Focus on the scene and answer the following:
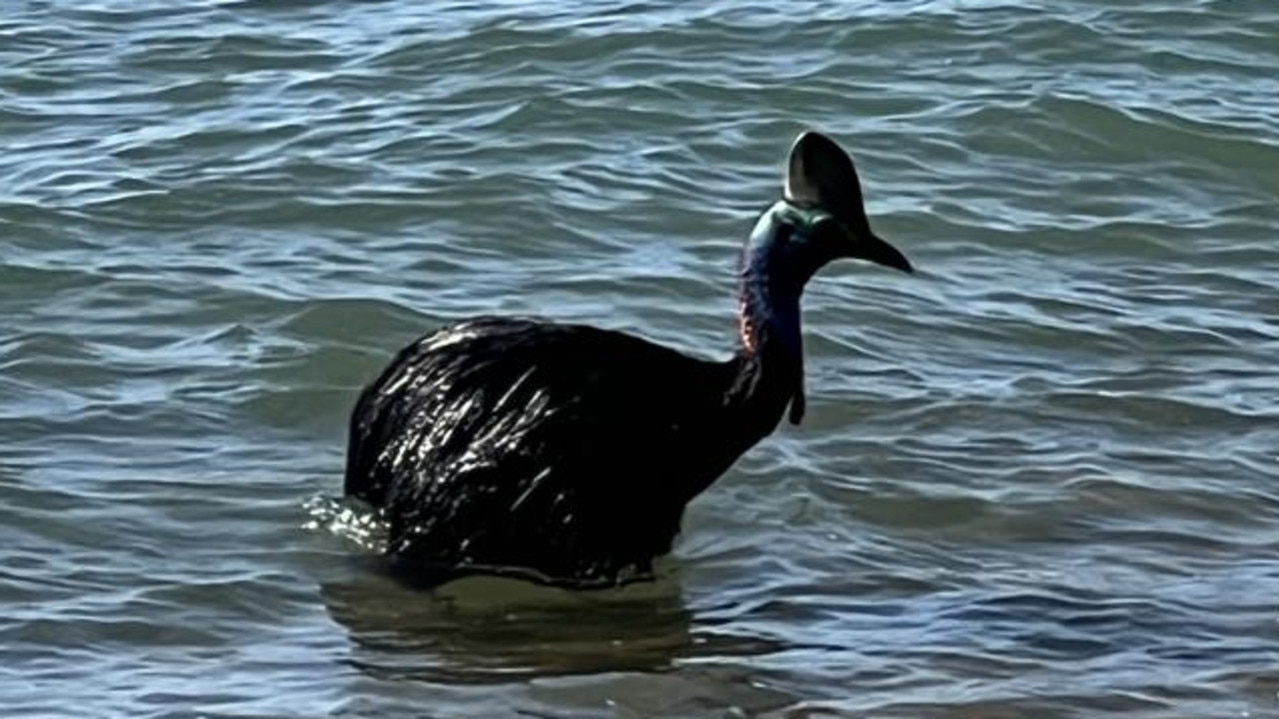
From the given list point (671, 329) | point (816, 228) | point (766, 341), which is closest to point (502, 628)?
point (766, 341)

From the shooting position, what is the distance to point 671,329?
1091cm

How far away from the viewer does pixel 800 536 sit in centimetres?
897

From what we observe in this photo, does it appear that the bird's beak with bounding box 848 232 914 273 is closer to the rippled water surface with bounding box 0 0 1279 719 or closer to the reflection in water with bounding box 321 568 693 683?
the rippled water surface with bounding box 0 0 1279 719

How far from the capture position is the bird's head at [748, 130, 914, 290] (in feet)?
26.9

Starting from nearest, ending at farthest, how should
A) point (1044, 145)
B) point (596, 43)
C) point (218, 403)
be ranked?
point (218, 403) → point (1044, 145) → point (596, 43)

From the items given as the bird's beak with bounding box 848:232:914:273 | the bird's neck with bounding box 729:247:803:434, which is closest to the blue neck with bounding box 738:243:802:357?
the bird's neck with bounding box 729:247:803:434

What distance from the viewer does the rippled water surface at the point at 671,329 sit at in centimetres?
779

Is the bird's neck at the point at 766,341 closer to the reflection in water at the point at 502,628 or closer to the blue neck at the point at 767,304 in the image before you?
the blue neck at the point at 767,304

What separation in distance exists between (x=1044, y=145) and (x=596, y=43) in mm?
2371

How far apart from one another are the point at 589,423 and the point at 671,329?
2.73 metres

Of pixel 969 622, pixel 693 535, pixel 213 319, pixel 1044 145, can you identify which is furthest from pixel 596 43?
pixel 969 622

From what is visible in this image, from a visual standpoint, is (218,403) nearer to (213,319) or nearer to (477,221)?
(213,319)

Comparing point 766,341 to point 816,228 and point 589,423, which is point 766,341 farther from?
point 589,423

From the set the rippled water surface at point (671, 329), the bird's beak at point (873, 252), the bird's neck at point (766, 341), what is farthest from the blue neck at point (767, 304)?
the rippled water surface at point (671, 329)
